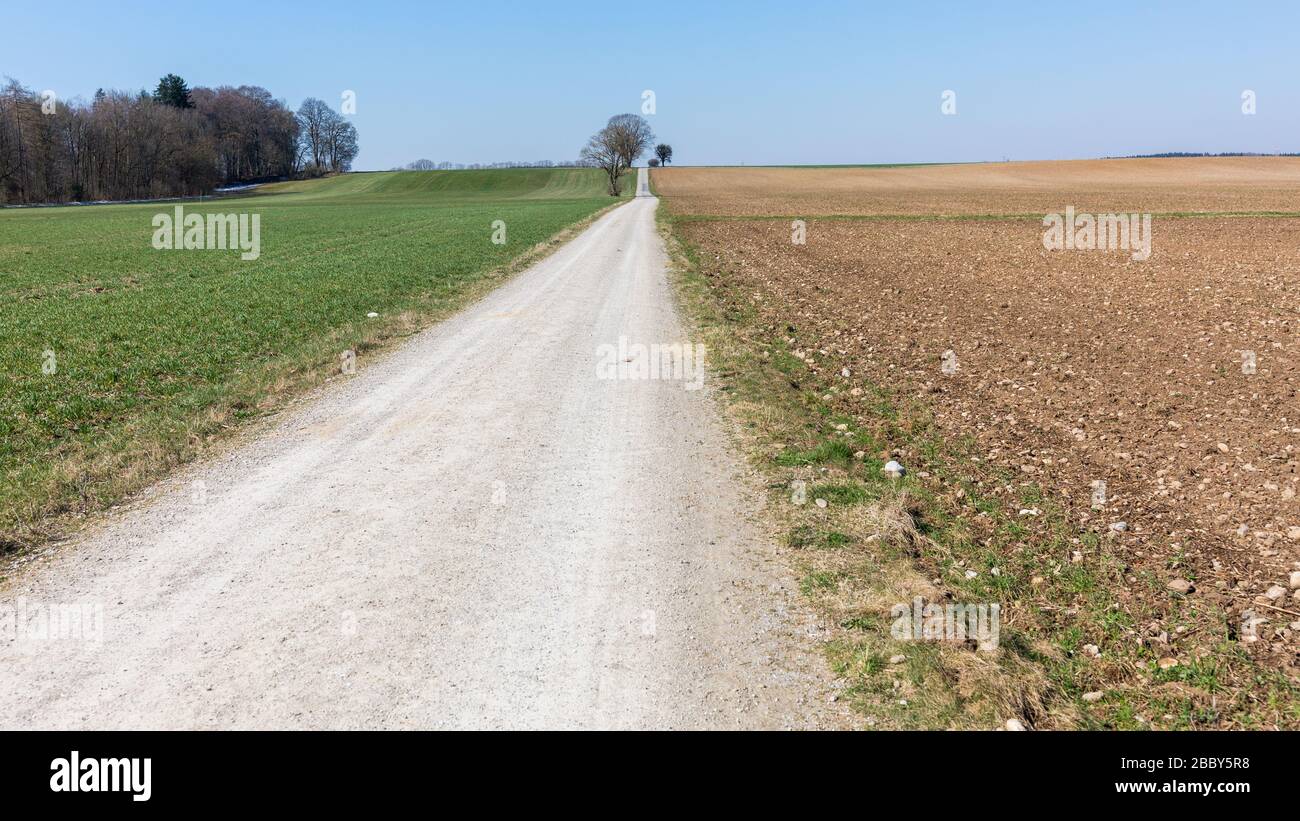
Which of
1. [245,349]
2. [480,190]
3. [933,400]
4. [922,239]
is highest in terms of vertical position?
[480,190]

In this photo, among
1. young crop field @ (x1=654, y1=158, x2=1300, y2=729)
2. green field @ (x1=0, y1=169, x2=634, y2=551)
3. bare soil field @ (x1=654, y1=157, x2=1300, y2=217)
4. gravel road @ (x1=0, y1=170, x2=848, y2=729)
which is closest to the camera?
gravel road @ (x1=0, y1=170, x2=848, y2=729)

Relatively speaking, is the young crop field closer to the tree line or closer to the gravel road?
the gravel road

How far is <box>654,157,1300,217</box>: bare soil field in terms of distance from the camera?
5728cm

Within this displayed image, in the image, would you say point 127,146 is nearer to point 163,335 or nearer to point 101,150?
point 101,150

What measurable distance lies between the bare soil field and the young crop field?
1585 inches

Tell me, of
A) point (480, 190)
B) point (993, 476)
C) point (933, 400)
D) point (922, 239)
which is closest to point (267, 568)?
point (993, 476)

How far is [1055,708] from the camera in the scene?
4375 millimetres

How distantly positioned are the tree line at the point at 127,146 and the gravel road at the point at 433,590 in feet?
365

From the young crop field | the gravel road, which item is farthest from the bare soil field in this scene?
the gravel road

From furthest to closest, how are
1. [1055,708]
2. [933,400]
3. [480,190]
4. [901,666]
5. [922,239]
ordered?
1. [480,190]
2. [922,239]
3. [933,400]
4. [901,666]
5. [1055,708]

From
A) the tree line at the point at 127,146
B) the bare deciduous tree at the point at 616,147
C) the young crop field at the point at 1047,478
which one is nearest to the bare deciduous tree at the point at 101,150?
the tree line at the point at 127,146

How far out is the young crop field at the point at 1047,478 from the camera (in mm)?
4637
